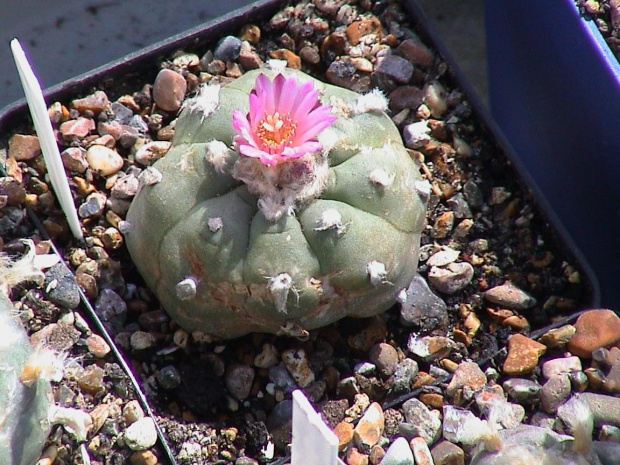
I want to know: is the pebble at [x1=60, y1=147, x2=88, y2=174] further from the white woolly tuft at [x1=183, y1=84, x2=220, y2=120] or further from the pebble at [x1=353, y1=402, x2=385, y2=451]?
the pebble at [x1=353, y1=402, x2=385, y2=451]

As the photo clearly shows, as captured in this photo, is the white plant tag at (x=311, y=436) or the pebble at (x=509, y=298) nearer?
the white plant tag at (x=311, y=436)

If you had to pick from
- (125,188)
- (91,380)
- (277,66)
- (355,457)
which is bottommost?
(355,457)

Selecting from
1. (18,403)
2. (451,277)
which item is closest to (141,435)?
(18,403)

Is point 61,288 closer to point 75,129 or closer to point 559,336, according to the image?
point 75,129

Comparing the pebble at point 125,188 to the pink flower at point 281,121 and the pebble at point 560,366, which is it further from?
the pebble at point 560,366

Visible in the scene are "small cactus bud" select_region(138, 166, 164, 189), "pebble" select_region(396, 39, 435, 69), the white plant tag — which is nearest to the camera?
the white plant tag

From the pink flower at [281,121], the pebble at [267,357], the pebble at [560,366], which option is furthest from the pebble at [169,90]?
the pebble at [560,366]

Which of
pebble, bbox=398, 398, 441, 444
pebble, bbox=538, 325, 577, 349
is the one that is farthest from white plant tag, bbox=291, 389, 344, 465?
pebble, bbox=538, 325, 577, 349
